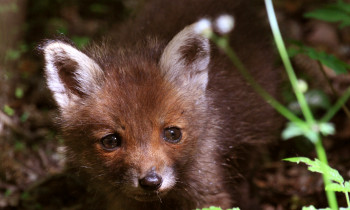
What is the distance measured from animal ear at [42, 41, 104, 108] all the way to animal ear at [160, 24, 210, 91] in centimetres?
73

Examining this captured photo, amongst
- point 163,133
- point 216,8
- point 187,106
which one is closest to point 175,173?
point 163,133

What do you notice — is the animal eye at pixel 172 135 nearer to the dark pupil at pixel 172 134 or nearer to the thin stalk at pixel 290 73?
the dark pupil at pixel 172 134

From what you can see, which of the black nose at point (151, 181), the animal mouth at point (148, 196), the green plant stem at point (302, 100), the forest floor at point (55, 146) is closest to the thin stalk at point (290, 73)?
the green plant stem at point (302, 100)

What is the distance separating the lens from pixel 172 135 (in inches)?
189

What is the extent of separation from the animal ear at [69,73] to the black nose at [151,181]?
4.08 feet

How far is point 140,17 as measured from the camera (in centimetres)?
687

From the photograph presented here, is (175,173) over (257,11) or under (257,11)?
under

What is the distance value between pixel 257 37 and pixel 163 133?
8.19 ft

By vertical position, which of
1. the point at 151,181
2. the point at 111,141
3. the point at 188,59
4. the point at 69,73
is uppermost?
the point at 188,59

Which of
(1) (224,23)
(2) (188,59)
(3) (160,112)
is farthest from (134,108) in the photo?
(1) (224,23)

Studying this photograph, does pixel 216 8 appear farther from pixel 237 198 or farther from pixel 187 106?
pixel 237 198

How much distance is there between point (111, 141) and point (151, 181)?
683 millimetres

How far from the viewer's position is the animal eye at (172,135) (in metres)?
4.77

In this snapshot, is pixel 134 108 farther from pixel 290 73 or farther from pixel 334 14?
pixel 334 14
